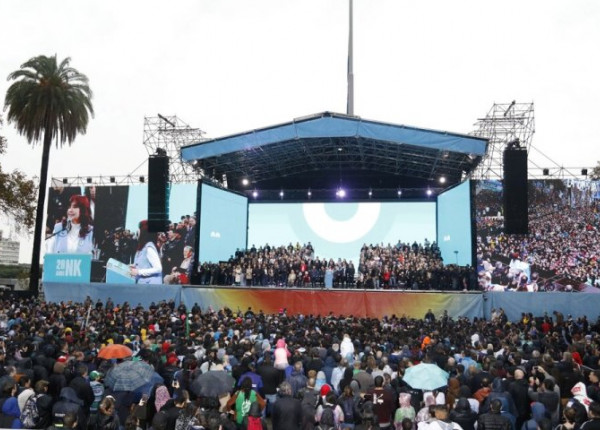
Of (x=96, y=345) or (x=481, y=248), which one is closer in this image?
(x=96, y=345)

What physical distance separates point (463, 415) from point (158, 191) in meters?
19.5

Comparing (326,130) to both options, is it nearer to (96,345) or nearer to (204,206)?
(204,206)

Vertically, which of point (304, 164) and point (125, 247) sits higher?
point (304, 164)

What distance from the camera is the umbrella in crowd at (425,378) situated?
7613 millimetres

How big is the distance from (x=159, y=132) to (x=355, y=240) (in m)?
15.3

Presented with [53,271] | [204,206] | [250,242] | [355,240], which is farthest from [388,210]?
[53,271]

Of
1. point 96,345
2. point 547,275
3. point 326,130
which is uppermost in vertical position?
point 326,130

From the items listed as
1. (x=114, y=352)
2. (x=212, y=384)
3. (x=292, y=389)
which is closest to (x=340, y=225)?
(x=114, y=352)

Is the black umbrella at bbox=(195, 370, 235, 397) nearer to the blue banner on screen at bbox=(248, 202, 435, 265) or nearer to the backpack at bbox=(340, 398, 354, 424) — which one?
the backpack at bbox=(340, 398, 354, 424)

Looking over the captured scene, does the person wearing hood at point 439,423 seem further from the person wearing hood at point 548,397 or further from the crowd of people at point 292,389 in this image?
the person wearing hood at point 548,397

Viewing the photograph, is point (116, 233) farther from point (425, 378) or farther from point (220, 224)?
point (425, 378)

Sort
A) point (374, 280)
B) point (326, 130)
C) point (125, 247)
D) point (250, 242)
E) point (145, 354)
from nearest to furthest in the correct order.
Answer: point (145, 354), point (326, 130), point (374, 280), point (125, 247), point (250, 242)

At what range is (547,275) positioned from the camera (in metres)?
27.0

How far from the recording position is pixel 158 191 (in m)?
24.1
